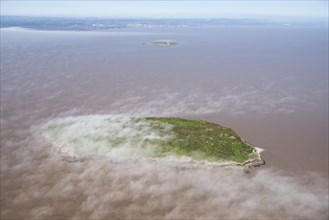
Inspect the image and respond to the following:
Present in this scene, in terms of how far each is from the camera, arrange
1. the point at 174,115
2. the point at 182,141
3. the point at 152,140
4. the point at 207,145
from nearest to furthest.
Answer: the point at 207,145, the point at 182,141, the point at 152,140, the point at 174,115

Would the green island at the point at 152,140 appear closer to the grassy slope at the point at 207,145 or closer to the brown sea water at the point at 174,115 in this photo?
the grassy slope at the point at 207,145

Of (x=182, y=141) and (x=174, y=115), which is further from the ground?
(x=182, y=141)

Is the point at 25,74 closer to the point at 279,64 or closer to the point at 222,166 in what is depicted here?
the point at 222,166

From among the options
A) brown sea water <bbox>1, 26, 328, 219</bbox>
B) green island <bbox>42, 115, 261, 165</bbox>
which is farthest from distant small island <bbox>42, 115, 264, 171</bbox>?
brown sea water <bbox>1, 26, 328, 219</bbox>

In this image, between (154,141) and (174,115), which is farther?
(174,115)

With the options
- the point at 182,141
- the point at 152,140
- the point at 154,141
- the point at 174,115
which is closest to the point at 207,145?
the point at 182,141

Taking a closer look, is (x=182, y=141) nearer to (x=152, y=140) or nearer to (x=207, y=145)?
(x=207, y=145)

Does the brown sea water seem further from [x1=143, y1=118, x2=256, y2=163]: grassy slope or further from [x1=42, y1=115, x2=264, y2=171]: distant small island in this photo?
[x1=143, y1=118, x2=256, y2=163]: grassy slope

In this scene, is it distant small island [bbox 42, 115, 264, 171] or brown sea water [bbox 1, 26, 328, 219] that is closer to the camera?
brown sea water [bbox 1, 26, 328, 219]

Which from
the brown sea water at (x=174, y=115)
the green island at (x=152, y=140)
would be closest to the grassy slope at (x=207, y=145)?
the green island at (x=152, y=140)
